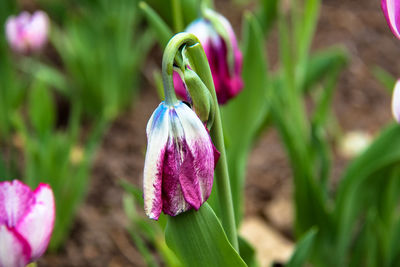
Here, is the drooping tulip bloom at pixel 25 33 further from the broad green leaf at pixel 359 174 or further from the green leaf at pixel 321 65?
the broad green leaf at pixel 359 174

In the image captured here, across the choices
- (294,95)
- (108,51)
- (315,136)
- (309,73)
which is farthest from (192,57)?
(108,51)

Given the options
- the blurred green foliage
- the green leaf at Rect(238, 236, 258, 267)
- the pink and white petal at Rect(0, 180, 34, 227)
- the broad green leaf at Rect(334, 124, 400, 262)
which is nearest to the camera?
the pink and white petal at Rect(0, 180, 34, 227)

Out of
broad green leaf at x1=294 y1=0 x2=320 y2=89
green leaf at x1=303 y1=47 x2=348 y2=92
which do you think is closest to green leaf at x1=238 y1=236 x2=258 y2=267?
broad green leaf at x1=294 y1=0 x2=320 y2=89

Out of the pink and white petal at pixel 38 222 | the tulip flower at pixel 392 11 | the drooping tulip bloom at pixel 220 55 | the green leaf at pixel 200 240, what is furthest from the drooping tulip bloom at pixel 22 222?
the tulip flower at pixel 392 11

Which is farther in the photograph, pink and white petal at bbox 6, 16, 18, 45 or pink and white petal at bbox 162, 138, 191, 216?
pink and white petal at bbox 6, 16, 18, 45

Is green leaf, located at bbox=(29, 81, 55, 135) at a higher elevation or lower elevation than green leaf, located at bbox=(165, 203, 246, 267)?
higher

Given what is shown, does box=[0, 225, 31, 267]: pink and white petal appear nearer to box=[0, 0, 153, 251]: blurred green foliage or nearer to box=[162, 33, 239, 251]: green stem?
box=[162, 33, 239, 251]: green stem
